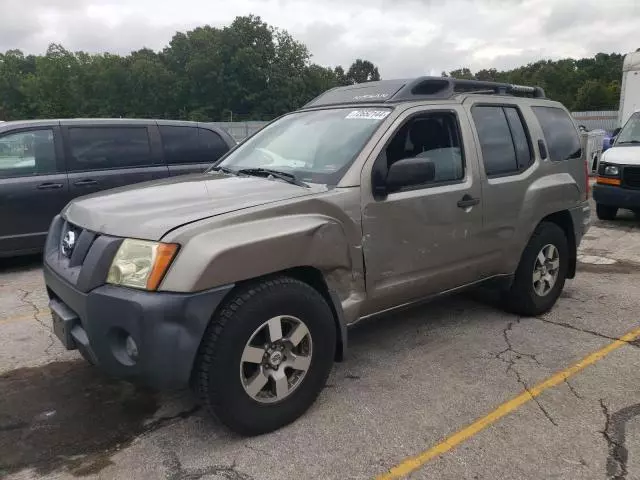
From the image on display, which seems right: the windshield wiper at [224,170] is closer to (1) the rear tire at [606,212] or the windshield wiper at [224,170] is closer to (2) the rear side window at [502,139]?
(2) the rear side window at [502,139]

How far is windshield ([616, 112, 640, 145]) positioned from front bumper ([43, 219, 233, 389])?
9.51 meters

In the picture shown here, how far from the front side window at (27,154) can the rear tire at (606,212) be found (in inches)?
333

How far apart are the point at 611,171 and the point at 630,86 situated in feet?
16.0

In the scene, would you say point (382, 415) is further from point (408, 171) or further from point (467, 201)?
point (467, 201)

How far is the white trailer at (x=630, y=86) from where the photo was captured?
1253 centimetres

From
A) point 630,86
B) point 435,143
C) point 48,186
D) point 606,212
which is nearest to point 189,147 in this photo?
point 48,186

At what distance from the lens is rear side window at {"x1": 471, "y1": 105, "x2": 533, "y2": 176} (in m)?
4.09

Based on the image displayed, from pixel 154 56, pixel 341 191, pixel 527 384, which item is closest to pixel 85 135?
pixel 341 191

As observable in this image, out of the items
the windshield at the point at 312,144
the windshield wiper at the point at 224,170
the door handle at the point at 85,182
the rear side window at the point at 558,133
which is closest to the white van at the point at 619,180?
the rear side window at the point at 558,133

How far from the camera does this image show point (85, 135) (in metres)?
6.66

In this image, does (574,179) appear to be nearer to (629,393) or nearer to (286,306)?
(629,393)

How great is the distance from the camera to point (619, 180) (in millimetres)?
9008

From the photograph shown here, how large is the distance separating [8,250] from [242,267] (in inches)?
186

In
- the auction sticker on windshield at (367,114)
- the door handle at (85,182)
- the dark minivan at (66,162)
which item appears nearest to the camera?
the auction sticker on windshield at (367,114)
